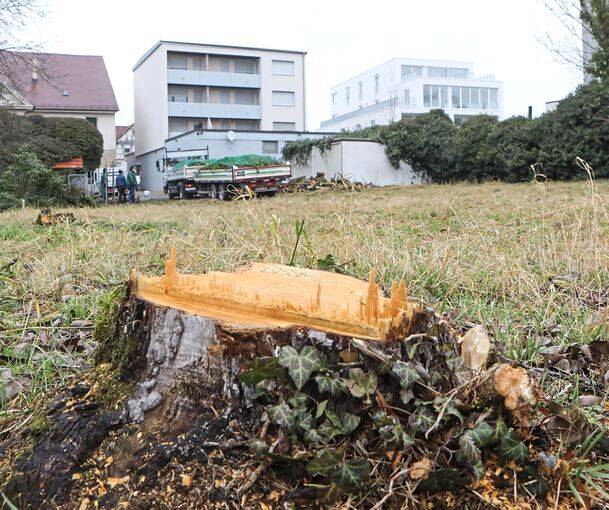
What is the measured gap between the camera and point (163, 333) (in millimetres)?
1661

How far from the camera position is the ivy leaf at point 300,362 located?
1.43 metres

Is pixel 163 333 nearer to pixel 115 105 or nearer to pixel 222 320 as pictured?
pixel 222 320

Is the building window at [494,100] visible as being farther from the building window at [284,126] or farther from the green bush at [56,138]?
the green bush at [56,138]

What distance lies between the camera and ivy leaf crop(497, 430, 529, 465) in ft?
4.61

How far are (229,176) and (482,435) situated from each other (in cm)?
2054

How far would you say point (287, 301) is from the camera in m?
1.63

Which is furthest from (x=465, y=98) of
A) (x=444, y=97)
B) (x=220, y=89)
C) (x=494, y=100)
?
(x=220, y=89)

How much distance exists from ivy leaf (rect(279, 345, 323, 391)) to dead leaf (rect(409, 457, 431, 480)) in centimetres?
31

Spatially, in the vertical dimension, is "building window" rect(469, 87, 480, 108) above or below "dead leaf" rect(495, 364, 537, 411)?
above

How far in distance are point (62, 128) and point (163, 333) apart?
30951 mm

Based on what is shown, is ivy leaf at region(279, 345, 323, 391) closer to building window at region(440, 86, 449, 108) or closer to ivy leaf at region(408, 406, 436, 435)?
ivy leaf at region(408, 406, 436, 435)

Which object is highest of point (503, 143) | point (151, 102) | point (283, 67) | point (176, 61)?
point (176, 61)

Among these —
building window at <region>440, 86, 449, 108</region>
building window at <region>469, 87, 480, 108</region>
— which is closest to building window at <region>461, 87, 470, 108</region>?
building window at <region>469, 87, 480, 108</region>

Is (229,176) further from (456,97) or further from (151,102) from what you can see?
(456,97)
